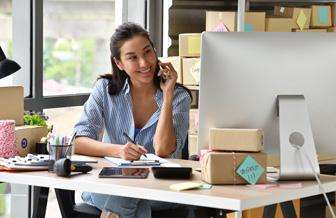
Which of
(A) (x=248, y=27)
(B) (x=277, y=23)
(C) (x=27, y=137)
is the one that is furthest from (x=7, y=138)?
(B) (x=277, y=23)

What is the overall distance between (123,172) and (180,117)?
677mm

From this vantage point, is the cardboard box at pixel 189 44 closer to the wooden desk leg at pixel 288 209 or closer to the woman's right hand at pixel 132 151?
the wooden desk leg at pixel 288 209

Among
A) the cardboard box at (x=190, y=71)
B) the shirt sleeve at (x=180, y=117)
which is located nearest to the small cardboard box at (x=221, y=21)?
the cardboard box at (x=190, y=71)

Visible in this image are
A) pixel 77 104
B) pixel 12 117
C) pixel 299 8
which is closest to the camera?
pixel 12 117

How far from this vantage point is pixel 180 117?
3160 mm

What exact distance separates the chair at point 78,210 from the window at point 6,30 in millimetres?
1079

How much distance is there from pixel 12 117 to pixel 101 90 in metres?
0.43

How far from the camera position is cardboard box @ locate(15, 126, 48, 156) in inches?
114

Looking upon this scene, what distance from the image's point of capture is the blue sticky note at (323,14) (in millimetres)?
4598

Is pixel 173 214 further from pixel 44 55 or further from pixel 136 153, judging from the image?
pixel 44 55

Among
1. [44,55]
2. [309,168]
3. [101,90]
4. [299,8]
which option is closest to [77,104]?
→ [44,55]

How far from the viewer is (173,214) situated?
2.89 m

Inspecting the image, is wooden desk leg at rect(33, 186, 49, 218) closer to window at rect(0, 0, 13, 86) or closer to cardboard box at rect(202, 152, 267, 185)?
cardboard box at rect(202, 152, 267, 185)

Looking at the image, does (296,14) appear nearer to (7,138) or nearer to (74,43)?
(74,43)
